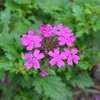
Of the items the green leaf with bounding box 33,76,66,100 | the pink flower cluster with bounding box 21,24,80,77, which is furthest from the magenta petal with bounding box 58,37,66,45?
the green leaf with bounding box 33,76,66,100

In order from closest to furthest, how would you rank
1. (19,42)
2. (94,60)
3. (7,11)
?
(19,42)
(7,11)
(94,60)

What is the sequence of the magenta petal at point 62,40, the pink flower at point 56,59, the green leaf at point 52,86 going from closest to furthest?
the pink flower at point 56,59
the magenta petal at point 62,40
the green leaf at point 52,86

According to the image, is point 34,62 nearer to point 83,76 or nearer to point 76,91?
point 83,76

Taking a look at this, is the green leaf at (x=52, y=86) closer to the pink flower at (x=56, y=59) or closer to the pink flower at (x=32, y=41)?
the pink flower at (x=56, y=59)

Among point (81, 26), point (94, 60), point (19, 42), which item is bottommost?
point (94, 60)

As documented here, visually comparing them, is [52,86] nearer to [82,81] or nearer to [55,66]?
[55,66]

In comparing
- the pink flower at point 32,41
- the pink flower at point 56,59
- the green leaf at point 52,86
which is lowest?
the green leaf at point 52,86

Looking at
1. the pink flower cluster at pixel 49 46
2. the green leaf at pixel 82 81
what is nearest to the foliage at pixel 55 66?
the green leaf at pixel 82 81

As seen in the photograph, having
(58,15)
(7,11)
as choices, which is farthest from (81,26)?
(7,11)
